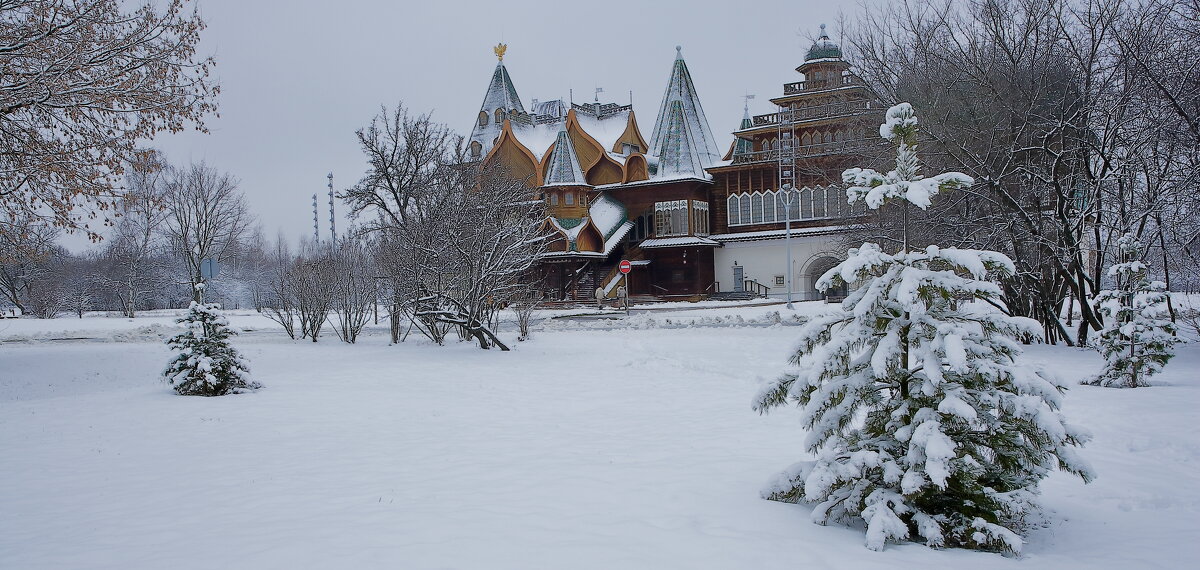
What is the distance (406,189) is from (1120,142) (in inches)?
851

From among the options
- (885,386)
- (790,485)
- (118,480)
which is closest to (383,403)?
(118,480)

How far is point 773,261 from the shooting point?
42.0m

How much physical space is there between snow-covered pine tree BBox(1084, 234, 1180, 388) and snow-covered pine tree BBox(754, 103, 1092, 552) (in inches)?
297

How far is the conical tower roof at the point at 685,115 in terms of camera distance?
45188mm

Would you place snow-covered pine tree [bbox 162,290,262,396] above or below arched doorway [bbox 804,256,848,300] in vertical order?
below

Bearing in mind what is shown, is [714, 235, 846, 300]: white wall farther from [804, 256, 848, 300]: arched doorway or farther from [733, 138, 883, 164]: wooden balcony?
[733, 138, 883, 164]: wooden balcony

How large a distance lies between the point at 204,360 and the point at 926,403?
1039cm

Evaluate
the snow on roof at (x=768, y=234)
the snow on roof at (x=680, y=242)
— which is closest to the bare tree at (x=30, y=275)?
the snow on roof at (x=680, y=242)

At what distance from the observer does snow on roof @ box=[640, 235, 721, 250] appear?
1661 inches

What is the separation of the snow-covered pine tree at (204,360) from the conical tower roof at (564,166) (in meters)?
31.5

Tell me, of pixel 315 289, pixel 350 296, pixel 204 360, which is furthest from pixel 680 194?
pixel 204 360

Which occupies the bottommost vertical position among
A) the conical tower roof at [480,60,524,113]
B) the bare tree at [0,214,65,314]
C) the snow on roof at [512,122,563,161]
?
the bare tree at [0,214,65,314]

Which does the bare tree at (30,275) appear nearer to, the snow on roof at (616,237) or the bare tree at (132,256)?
the bare tree at (132,256)

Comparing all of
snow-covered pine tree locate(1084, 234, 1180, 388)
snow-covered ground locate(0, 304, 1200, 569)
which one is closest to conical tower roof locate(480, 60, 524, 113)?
snow-covered ground locate(0, 304, 1200, 569)
